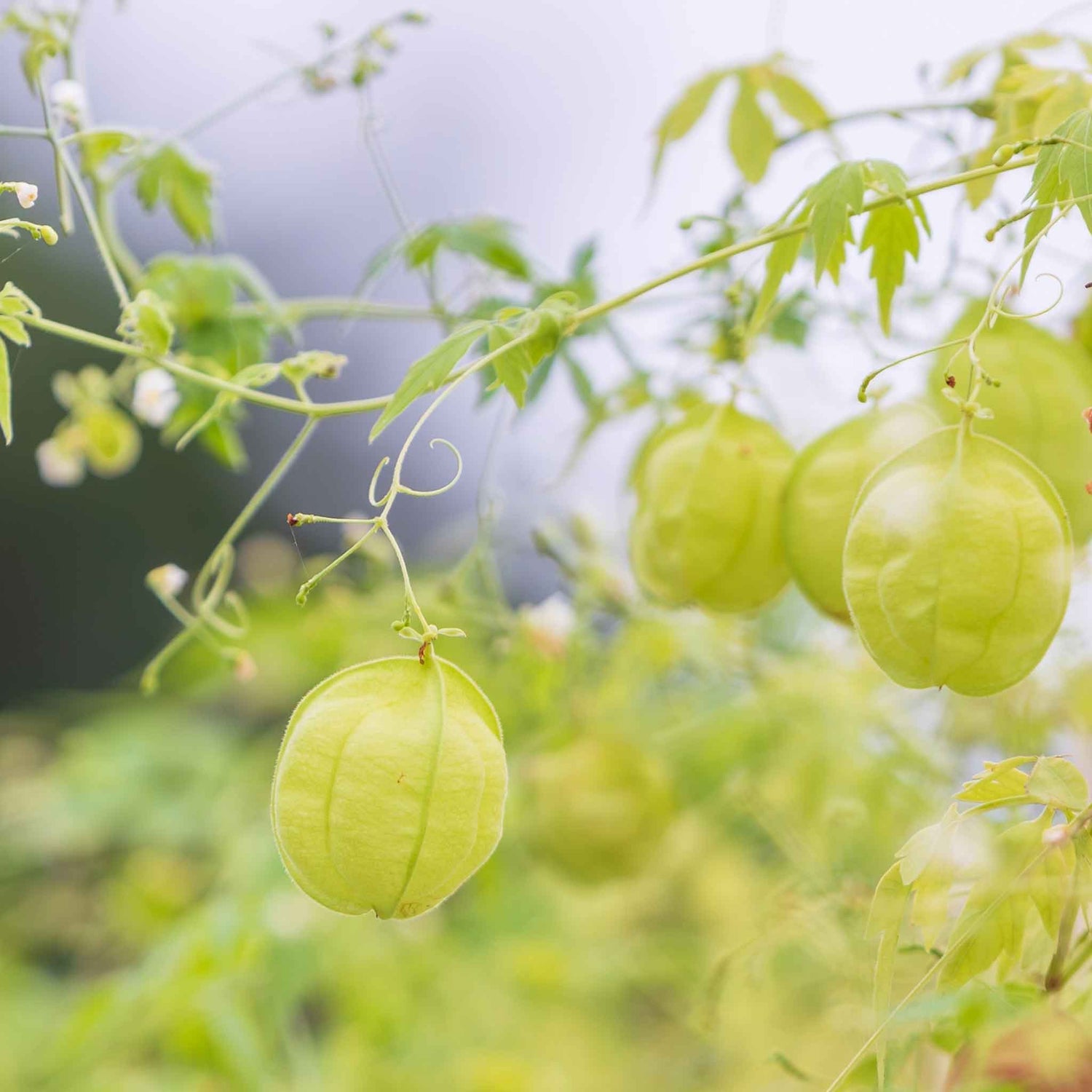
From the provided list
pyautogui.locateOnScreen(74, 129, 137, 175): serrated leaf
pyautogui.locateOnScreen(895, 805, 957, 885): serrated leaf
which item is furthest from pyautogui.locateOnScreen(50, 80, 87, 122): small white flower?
pyautogui.locateOnScreen(895, 805, 957, 885): serrated leaf

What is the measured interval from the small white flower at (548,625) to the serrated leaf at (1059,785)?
26.5 inches

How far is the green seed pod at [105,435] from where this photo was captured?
100 centimetres

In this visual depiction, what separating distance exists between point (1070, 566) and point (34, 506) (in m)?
3.64

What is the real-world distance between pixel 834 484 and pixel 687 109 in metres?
0.31

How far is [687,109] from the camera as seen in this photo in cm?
77

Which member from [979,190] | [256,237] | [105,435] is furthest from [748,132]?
[256,237]

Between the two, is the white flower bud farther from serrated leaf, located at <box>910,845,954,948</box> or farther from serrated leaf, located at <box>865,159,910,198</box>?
serrated leaf, located at <box>865,159,910,198</box>

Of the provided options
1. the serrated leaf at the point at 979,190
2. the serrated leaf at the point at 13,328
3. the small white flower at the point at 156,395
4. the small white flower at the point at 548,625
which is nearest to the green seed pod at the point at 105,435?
the small white flower at the point at 156,395

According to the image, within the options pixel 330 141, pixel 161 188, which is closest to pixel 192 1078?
pixel 161 188

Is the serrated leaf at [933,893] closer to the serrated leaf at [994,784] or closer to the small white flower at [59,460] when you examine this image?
the serrated leaf at [994,784]

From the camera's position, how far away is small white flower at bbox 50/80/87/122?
0.73 m

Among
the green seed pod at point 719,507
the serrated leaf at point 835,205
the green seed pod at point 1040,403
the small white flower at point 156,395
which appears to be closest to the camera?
the serrated leaf at point 835,205

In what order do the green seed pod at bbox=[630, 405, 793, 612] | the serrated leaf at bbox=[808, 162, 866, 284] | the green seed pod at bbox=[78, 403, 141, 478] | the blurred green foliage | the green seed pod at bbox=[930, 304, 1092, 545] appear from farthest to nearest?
the blurred green foliage → the green seed pod at bbox=[78, 403, 141, 478] → the green seed pod at bbox=[630, 405, 793, 612] → the green seed pod at bbox=[930, 304, 1092, 545] → the serrated leaf at bbox=[808, 162, 866, 284]

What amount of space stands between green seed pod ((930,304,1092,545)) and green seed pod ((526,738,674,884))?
0.70 metres
